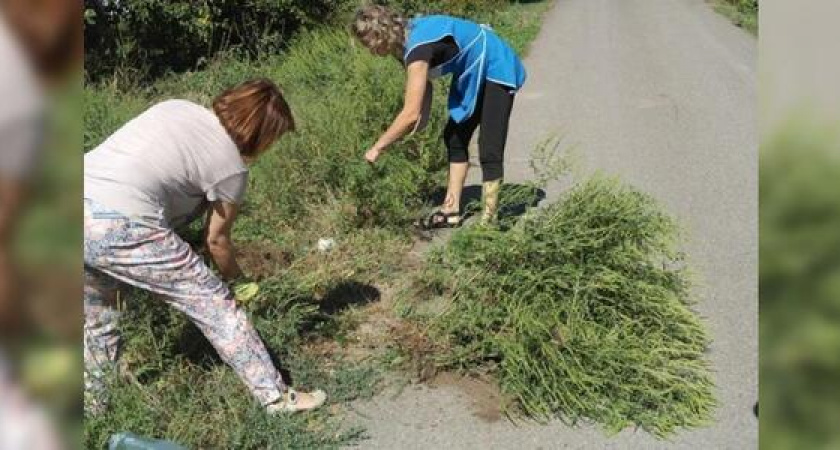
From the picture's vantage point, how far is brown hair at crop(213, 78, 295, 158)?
10.8 feet

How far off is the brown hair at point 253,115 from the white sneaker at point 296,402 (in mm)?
964

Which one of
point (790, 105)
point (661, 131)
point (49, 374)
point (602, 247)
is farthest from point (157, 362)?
point (661, 131)

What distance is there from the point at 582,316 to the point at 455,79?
7.00 ft

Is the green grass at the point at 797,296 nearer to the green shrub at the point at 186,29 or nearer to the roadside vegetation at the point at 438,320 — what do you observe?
the roadside vegetation at the point at 438,320

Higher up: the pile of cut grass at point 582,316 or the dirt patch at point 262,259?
the pile of cut grass at point 582,316

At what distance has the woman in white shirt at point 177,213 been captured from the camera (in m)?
3.02

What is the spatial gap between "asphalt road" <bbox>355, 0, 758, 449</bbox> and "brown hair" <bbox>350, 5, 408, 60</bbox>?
6.21 feet

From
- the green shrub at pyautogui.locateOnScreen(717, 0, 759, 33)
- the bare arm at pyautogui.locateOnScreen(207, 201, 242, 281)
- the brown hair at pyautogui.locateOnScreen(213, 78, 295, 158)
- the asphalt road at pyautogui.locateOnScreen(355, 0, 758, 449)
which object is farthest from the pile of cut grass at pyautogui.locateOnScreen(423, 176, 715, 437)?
the green shrub at pyautogui.locateOnScreen(717, 0, 759, 33)

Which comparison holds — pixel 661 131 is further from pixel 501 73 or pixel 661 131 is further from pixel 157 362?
pixel 157 362

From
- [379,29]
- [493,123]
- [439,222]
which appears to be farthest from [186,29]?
[379,29]

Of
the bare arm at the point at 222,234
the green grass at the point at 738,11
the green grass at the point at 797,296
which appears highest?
the green grass at the point at 797,296

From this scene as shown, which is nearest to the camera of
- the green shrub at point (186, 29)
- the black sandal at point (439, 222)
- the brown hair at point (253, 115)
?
the brown hair at point (253, 115)

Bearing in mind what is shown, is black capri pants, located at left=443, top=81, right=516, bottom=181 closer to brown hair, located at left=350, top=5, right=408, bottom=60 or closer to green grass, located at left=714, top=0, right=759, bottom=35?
brown hair, located at left=350, top=5, right=408, bottom=60

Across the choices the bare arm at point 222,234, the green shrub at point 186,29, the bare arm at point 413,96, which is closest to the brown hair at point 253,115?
the bare arm at point 222,234
